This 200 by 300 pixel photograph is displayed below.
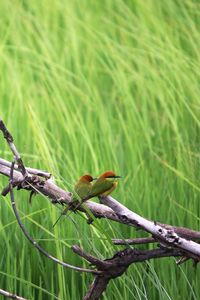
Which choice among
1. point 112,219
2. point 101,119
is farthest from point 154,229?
point 101,119

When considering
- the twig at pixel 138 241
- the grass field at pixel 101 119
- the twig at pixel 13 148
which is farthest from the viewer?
the grass field at pixel 101 119

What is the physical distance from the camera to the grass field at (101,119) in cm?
245

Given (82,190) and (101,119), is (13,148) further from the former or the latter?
(101,119)

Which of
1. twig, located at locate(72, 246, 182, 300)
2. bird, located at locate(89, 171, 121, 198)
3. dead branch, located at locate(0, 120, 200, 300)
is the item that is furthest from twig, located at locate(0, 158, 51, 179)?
twig, located at locate(72, 246, 182, 300)

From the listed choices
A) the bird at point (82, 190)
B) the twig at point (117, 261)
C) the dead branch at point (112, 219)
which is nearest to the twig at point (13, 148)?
the dead branch at point (112, 219)

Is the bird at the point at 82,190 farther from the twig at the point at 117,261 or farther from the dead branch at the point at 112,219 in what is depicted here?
the twig at the point at 117,261

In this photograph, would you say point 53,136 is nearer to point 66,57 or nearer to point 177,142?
point 177,142

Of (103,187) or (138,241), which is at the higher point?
(103,187)

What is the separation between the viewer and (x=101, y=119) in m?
3.37

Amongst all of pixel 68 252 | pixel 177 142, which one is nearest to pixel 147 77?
pixel 177 142

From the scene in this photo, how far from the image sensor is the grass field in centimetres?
245

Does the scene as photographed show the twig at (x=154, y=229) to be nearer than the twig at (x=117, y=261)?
Yes

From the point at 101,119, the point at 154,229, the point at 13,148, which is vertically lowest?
the point at 101,119

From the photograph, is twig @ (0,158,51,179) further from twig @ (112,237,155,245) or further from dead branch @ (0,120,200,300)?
twig @ (112,237,155,245)
